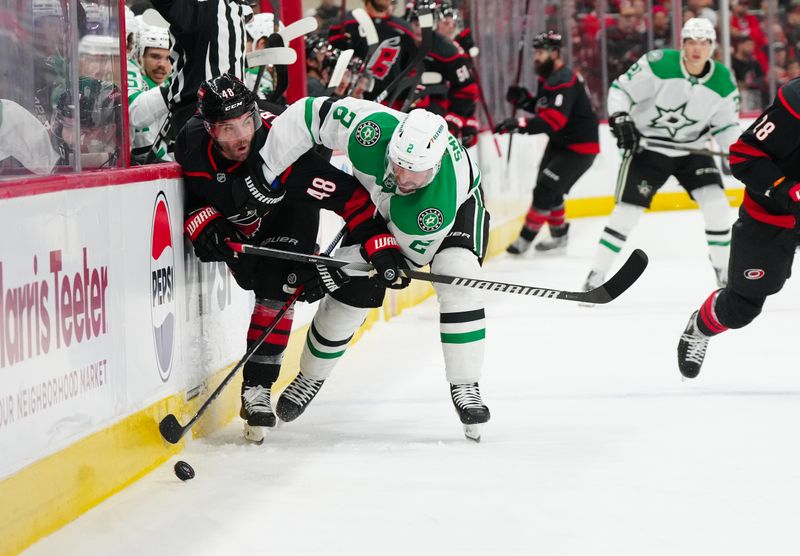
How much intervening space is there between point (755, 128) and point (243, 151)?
55.5 inches

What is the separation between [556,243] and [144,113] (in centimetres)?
469

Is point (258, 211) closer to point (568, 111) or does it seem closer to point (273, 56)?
point (273, 56)

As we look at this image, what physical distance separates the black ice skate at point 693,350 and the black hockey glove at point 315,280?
1.22 metres

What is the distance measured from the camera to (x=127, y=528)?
2.61 metres

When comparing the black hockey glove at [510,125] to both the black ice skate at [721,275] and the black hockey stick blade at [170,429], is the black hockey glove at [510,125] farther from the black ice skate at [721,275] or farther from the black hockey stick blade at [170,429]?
the black hockey stick blade at [170,429]

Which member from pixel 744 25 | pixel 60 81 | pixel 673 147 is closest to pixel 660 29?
pixel 744 25

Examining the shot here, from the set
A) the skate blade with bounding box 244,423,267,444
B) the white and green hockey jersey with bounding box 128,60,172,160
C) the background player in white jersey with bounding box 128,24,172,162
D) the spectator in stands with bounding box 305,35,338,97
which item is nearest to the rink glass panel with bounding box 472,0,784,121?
the spectator in stands with bounding box 305,35,338,97

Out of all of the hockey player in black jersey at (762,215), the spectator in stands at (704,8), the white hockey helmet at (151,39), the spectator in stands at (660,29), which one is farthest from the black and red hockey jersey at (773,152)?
the spectator in stands at (704,8)

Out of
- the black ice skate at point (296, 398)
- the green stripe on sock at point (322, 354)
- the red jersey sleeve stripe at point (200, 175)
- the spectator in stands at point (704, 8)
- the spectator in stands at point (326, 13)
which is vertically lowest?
the black ice skate at point (296, 398)

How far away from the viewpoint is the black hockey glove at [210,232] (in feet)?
10.9

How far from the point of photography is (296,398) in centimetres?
359

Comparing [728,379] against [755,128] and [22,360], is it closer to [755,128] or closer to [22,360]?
[755,128]

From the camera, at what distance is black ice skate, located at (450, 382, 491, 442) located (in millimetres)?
3332

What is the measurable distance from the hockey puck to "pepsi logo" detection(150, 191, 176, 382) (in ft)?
1.00
